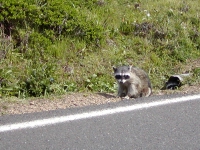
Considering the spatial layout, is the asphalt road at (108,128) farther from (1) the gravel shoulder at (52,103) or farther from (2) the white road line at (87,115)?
(1) the gravel shoulder at (52,103)

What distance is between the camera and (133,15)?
428 inches

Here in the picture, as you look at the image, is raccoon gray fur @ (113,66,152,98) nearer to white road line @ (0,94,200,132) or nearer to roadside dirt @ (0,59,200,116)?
roadside dirt @ (0,59,200,116)

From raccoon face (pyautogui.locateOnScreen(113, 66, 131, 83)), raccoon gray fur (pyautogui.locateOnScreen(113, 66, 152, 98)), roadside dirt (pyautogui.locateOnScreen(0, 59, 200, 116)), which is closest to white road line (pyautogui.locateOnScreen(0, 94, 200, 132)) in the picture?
roadside dirt (pyautogui.locateOnScreen(0, 59, 200, 116))

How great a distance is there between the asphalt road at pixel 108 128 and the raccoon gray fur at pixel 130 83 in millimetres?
1307

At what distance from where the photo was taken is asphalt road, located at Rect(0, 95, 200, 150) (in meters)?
4.64

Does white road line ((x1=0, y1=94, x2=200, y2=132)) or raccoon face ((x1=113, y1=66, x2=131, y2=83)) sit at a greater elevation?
raccoon face ((x1=113, y1=66, x2=131, y2=83))

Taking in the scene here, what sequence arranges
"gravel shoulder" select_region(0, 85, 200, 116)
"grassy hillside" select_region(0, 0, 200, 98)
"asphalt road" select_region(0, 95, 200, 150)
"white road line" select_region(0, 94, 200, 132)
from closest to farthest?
"asphalt road" select_region(0, 95, 200, 150), "white road line" select_region(0, 94, 200, 132), "gravel shoulder" select_region(0, 85, 200, 116), "grassy hillside" select_region(0, 0, 200, 98)

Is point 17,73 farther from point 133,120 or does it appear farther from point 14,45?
point 133,120

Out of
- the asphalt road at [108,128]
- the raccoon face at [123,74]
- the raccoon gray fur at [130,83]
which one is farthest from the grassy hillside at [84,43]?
the asphalt road at [108,128]

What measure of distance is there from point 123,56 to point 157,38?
1.31 metres

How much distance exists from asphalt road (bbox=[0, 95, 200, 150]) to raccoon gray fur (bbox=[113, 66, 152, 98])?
1.31 m

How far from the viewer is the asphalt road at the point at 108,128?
4641 mm

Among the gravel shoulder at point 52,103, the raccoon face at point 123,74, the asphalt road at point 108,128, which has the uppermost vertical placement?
the raccoon face at point 123,74

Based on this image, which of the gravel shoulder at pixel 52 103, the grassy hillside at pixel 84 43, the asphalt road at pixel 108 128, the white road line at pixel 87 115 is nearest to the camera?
the asphalt road at pixel 108 128
